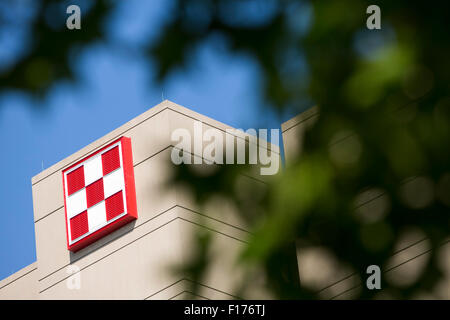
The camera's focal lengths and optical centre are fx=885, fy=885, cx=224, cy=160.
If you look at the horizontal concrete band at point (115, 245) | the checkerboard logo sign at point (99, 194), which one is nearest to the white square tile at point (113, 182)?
the checkerboard logo sign at point (99, 194)

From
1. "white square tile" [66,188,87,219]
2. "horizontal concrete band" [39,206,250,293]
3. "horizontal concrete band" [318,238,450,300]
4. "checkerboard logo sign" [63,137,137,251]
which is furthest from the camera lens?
"white square tile" [66,188,87,219]

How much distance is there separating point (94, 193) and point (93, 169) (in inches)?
19.9

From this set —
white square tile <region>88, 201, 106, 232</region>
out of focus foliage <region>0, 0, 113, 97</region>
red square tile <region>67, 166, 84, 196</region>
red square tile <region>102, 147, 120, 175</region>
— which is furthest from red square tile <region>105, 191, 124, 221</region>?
out of focus foliage <region>0, 0, 113, 97</region>

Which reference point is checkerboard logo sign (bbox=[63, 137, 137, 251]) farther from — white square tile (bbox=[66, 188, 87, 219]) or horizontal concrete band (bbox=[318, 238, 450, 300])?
horizontal concrete band (bbox=[318, 238, 450, 300])

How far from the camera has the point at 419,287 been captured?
2234mm

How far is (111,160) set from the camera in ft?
56.3

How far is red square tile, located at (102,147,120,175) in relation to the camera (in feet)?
55.9

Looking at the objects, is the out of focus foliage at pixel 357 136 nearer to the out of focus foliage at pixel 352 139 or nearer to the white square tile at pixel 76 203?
the out of focus foliage at pixel 352 139

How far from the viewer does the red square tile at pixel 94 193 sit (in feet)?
56.1

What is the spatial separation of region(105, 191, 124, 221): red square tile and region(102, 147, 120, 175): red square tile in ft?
1.84

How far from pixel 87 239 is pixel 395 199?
50.5ft

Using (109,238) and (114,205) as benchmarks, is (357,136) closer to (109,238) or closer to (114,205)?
(114,205)

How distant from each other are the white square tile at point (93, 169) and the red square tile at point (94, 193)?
0.10m
